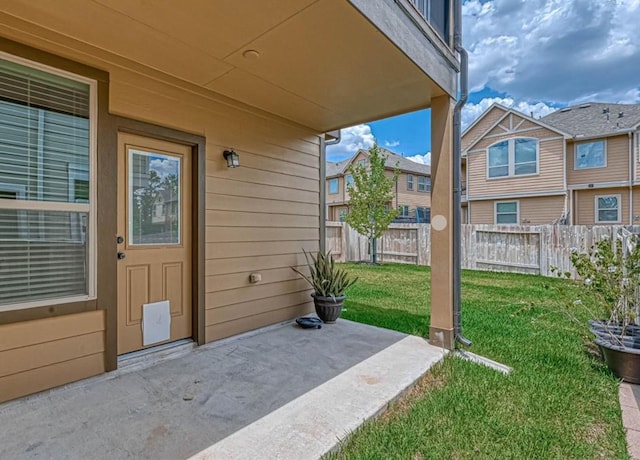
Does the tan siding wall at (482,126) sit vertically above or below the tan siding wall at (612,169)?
above

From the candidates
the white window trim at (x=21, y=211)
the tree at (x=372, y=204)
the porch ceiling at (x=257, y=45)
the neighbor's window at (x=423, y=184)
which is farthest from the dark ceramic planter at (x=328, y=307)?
the neighbor's window at (x=423, y=184)

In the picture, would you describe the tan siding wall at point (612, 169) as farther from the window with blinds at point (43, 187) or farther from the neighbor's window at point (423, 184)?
the window with blinds at point (43, 187)

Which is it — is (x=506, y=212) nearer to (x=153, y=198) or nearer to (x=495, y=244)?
(x=495, y=244)

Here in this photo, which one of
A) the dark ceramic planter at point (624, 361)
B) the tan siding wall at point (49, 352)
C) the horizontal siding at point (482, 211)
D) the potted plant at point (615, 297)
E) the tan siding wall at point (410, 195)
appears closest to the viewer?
the tan siding wall at point (49, 352)

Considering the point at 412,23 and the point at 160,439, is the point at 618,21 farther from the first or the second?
the point at 160,439

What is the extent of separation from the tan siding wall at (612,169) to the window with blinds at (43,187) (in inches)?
564

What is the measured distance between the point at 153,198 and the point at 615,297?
4470 millimetres

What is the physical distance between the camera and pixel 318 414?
214 centimetres

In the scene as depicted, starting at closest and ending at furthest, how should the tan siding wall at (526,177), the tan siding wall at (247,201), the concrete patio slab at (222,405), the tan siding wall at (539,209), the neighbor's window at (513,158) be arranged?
the concrete patio slab at (222,405) < the tan siding wall at (247,201) < the tan siding wall at (526,177) < the tan siding wall at (539,209) < the neighbor's window at (513,158)

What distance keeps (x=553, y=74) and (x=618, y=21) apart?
18.7ft

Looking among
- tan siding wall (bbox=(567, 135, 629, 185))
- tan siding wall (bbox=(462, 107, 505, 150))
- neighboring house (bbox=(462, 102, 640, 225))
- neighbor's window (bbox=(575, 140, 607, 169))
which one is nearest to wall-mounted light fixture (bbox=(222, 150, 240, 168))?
neighboring house (bbox=(462, 102, 640, 225))

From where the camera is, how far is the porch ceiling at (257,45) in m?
2.03

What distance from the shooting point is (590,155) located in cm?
1173

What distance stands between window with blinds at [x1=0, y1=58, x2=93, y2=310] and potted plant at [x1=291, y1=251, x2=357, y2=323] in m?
2.43
